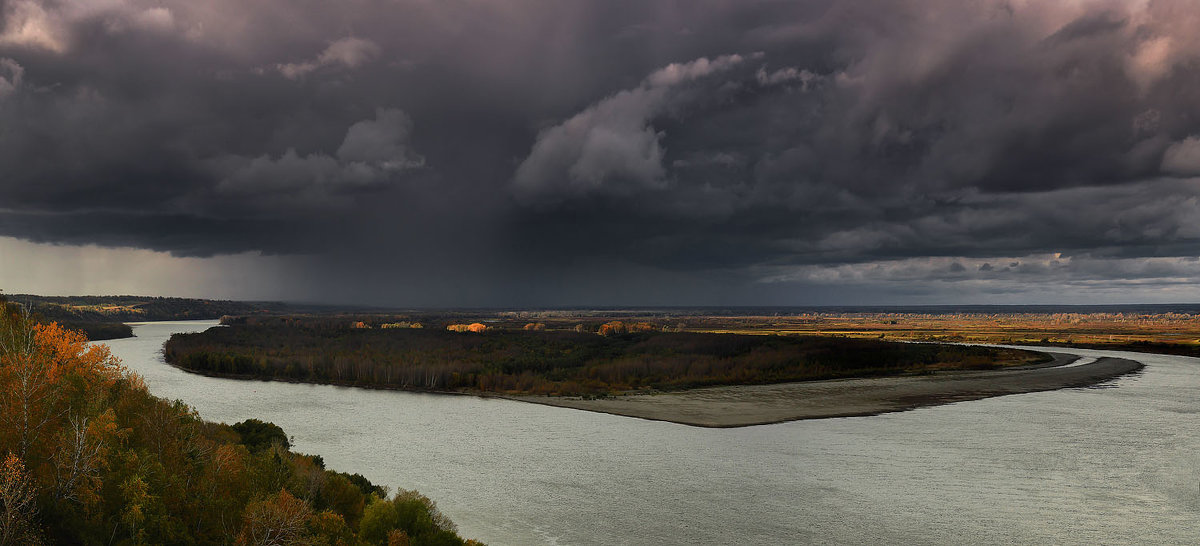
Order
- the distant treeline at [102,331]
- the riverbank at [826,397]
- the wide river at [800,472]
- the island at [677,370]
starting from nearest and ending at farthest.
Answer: the wide river at [800,472]
the riverbank at [826,397]
the island at [677,370]
the distant treeline at [102,331]

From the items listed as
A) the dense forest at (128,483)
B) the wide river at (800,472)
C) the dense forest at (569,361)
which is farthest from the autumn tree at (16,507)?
the dense forest at (569,361)

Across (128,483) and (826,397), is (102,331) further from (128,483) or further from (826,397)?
(128,483)

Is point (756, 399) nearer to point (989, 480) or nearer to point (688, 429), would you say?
point (688, 429)

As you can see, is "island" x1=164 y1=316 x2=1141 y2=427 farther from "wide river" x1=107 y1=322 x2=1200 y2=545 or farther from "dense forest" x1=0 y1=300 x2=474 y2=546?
"dense forest" x1=0 y1=300 x2=474 y2=546

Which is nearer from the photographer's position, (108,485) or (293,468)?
(108,485)

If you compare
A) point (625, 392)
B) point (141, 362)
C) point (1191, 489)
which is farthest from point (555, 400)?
point (141, 362)

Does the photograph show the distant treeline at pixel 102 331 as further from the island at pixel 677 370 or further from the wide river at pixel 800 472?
the wide river at pixel 800 472

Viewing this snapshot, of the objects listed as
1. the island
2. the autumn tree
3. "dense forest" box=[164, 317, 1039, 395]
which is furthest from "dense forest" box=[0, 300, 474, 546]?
"dense forest" box=[164, 317, 1039, 395]
